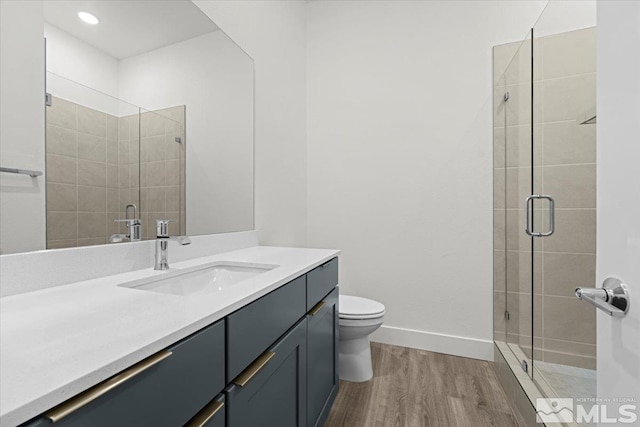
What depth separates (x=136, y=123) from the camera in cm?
121

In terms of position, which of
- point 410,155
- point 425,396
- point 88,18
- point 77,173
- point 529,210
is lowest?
point 425,396

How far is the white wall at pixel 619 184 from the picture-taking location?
0.54 meters

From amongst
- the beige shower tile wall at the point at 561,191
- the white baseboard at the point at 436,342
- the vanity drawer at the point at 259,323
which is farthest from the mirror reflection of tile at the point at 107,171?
the white baseboard at the point at 436,342

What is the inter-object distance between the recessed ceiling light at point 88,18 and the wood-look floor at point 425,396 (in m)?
1.90

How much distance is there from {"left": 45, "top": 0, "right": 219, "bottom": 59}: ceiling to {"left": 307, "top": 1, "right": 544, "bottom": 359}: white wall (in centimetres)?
135

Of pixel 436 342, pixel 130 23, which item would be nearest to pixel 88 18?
pixel 130 23

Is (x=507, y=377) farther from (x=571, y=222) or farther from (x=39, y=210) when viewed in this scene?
(x=39, y=210)

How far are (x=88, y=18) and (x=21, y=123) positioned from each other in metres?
0.44

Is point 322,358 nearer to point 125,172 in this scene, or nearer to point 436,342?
point 125,172

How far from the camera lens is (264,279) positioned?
1.03 metres

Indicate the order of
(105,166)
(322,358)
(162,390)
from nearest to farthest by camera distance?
(162,390), (105,166), (322,358)

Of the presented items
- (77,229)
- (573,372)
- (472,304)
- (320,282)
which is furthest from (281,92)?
(573,372)

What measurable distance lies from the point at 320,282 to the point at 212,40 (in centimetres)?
130

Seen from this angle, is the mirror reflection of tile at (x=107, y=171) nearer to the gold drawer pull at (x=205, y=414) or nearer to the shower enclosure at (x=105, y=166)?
the shower enclosure at (x=105, y=166)
